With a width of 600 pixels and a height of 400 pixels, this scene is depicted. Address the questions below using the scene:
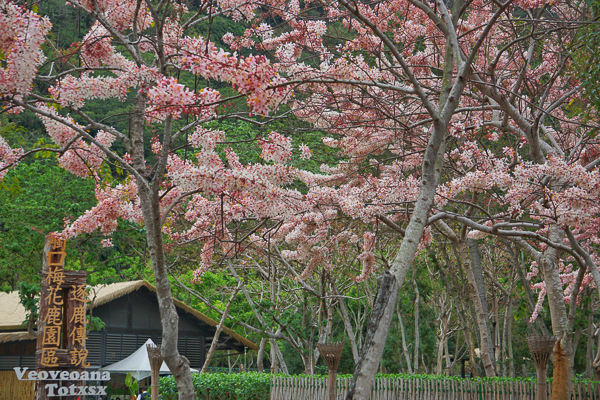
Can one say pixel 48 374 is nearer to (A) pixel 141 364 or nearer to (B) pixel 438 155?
(B) pixel 438 155

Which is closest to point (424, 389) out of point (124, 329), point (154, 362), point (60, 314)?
point (154, 362)

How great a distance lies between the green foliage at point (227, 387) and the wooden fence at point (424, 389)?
14.9 inches

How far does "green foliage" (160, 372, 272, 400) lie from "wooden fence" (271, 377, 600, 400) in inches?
14.9

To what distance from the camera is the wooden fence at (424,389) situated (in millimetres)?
8867

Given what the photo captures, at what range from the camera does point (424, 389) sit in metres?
10.1

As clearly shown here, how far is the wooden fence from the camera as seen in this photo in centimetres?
887

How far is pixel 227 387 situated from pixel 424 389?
5066mm

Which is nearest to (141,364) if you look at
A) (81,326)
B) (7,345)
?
(7,345)

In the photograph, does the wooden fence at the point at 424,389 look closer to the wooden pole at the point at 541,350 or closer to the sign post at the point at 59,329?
the wooden pole at the point at 541,350

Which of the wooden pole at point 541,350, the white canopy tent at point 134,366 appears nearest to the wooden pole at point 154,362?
the wooden pole at point 541,350

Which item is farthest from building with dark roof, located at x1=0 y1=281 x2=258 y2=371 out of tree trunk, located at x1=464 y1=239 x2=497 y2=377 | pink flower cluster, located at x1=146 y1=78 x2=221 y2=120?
pink flower cluster, located at x1=146 y1=78 x2=221 y2=120

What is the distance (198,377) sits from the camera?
42.9 ft

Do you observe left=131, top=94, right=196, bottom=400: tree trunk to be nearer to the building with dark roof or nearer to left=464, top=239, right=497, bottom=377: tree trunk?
left=464, top=239, right=497, bottom=377: tree trunk

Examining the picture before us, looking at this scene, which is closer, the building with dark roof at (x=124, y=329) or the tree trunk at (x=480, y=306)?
the tree trunk at (x=480, y=306)
